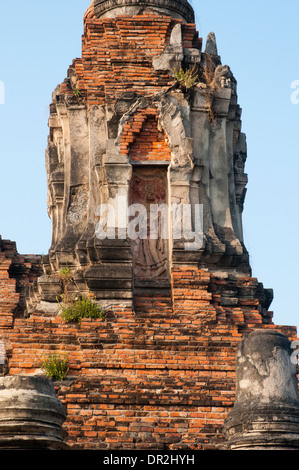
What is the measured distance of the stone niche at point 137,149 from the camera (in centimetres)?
1588

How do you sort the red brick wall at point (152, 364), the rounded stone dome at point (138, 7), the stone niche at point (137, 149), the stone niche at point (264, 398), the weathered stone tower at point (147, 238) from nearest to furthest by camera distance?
1. the stone niche at point (264, 398)
2. the red brick wall at point (152, 364)
3. the weathered stone tower at point (147, 238)
4. the stone niche at point (137, 149)
5. the rounded stone dome at point (138, 7)

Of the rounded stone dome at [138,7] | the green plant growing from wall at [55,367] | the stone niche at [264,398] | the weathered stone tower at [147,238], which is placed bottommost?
the stone niche at [264,398]

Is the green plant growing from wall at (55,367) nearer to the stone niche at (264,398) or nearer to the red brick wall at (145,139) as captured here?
the stone niche at (264,398)

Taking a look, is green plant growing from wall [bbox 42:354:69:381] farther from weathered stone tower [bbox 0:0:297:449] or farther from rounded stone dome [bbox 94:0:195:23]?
rounded stone dome [bbox 94:0:195:23]

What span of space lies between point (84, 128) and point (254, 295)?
365 cm

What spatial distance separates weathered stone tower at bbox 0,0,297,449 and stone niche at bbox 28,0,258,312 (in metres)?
0.02

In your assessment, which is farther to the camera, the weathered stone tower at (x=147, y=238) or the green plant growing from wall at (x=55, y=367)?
the green plant growing from wall at (x=55, y=367)

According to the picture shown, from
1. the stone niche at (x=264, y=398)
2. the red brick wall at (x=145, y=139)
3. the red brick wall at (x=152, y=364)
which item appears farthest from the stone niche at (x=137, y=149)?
the stone niche at (x=264, y=398)

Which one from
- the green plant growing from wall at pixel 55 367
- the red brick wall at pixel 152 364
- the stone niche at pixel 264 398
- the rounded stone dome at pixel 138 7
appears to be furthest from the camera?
the rounded stone dome at pixel 138 7

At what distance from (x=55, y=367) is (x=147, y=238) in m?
3.02

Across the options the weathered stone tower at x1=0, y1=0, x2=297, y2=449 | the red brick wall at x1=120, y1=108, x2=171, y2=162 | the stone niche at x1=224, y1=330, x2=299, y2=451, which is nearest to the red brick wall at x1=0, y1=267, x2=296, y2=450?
the weathered stone tower at x1=0, y1=0, x2=297, y2=449

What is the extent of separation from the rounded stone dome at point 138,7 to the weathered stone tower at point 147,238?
22mm

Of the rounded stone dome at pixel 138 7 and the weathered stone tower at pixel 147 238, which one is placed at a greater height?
the rounded stone dome at pixel 138 7
